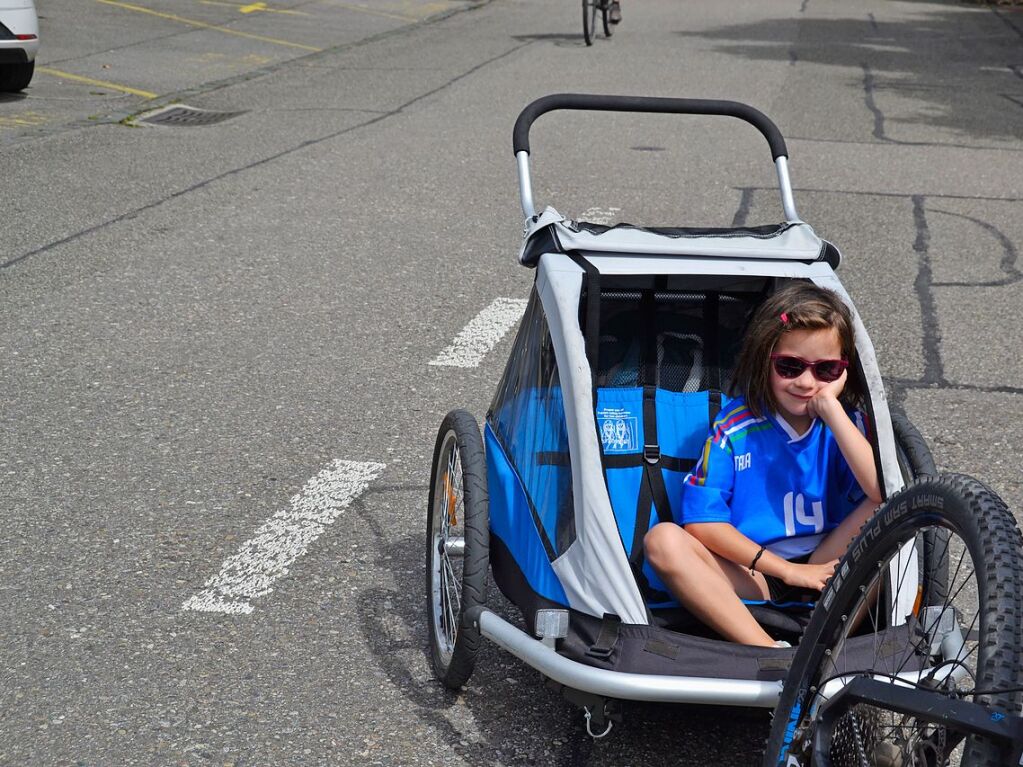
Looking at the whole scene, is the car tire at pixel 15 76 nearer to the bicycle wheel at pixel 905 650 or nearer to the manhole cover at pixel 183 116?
the manhole cover at pixel 183 116

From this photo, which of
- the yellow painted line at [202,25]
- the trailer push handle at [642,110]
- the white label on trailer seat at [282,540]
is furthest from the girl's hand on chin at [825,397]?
the yellow painted line at [202,25]

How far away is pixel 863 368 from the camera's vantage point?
10.5 feet

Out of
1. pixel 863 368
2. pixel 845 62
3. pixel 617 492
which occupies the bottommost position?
pixel 845 62

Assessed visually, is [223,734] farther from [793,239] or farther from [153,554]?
[793,239]

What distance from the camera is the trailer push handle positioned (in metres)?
4.03

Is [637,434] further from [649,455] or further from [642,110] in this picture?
[642,110]

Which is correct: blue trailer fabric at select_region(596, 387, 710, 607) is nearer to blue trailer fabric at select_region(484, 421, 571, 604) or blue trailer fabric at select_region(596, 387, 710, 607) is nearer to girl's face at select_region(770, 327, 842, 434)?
blue trailer fabric at select_region(484, 421, 571, 604)

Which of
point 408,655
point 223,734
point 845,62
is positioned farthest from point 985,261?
point 845,62

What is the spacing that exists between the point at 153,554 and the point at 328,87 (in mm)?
10482

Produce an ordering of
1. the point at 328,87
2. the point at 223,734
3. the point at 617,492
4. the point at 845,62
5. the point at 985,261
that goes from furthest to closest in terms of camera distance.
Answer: the point at 845,62, the point at 328,87, the point at 985,261, the point at 617,492, the point at 223,734

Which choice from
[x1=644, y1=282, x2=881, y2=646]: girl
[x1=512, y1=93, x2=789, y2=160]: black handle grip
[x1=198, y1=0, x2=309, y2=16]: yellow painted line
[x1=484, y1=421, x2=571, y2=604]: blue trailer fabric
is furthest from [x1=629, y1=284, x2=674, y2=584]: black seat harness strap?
[x1=198, y1=0, x2=309, y2=16]: yellow painted line

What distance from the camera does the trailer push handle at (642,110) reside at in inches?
159

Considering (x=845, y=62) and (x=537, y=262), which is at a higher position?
(x=537, y=262)

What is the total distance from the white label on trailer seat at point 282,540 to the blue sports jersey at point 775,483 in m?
1.40
